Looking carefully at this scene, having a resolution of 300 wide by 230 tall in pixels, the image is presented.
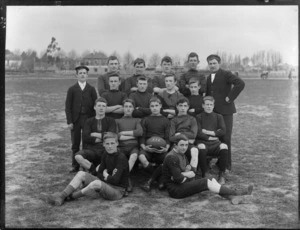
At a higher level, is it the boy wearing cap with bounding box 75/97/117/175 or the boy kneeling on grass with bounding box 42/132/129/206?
the boy wearing cap with bounding box 75/97/117/175

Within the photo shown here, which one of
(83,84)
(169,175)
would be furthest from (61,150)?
(169,175)

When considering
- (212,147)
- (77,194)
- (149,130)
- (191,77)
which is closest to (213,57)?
(191,77)

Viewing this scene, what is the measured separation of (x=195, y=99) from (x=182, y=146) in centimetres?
141

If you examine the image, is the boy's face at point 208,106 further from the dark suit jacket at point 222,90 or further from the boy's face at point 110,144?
the boy's face at point 110,144

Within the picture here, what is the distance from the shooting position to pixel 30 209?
483cm

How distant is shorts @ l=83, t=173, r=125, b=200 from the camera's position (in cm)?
500

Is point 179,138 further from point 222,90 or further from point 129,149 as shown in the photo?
point 222,90

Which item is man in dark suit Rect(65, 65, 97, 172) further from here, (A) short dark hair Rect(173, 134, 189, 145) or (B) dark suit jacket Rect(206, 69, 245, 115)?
(B) dark suit jacket Rect(206, 69, 245, 115)

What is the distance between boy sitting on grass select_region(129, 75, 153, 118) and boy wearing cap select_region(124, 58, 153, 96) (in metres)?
0.24

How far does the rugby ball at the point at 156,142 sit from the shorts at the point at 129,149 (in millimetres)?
229

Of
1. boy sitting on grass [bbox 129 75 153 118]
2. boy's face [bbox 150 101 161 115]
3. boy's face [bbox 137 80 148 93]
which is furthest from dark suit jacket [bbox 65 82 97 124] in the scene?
boy's face [bbox 150 101 161 115]

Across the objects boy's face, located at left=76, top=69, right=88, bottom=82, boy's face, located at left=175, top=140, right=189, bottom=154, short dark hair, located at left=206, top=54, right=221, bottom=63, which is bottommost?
boy's face, located at left=175, top=140, right=189, bottom=154

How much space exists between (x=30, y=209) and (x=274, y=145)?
19.8ft

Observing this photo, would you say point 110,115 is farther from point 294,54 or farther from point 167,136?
point 294,54
